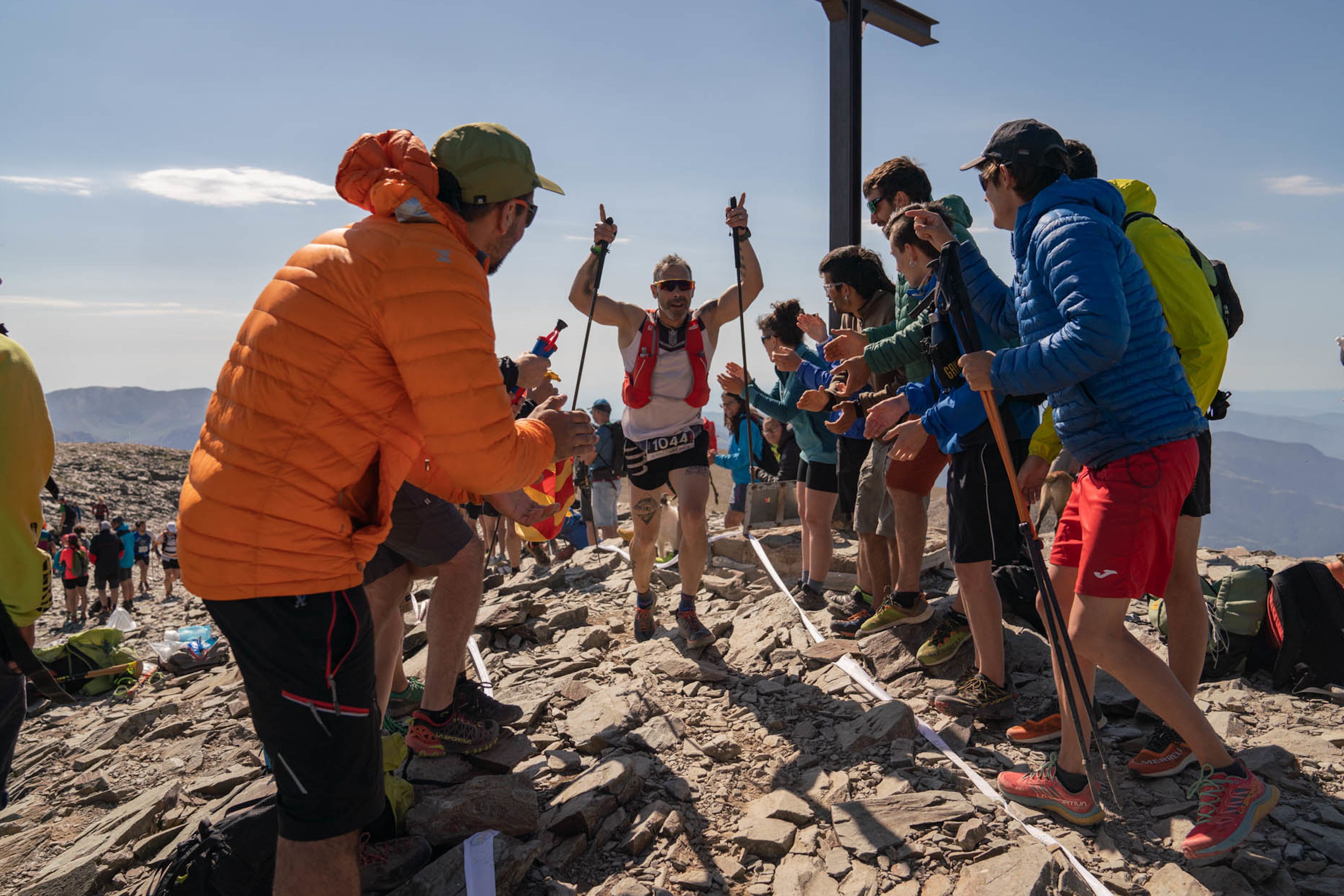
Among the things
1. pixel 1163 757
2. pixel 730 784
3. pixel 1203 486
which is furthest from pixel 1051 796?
pixel 1203 486

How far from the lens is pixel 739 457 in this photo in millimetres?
8812

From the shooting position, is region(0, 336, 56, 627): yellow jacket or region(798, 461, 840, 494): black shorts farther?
region(798, 461, 840, 494): black shorts

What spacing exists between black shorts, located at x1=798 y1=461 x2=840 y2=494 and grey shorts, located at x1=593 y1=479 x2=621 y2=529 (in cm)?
506

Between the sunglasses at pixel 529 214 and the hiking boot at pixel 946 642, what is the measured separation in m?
3.19

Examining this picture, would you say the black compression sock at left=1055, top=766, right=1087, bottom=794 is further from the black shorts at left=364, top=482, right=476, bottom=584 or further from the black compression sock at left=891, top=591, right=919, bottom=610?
the black shorts at left=364, top=482, right=476, bottom=584

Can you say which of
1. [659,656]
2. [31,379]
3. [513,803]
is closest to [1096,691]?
[659,656]

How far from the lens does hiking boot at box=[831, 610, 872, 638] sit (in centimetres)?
522

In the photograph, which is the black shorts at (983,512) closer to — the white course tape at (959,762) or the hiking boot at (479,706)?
the white course tape at (959,762)

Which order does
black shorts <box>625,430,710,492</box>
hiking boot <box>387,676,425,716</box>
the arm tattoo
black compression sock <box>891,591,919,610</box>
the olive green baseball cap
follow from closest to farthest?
the olive green baseball cap → hiking boot <box>387,676,425,716</box> → black compression sock <box>891,591,919,610</box> → black shorts <box>625,430,710,492</box> → the arm tattoo

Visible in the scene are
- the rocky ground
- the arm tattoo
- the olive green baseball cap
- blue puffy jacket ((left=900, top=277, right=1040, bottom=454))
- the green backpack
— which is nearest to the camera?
the olive green baseball cap

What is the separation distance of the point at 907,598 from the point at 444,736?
279cm

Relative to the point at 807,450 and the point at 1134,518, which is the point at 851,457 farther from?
the point at 1134,518

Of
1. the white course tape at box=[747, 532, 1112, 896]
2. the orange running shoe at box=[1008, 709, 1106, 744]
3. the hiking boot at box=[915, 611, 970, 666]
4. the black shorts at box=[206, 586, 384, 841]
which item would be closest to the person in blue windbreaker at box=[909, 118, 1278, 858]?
the white course tape at box=[747, 532, 1112, 896]

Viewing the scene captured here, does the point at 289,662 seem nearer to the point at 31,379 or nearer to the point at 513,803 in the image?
the point at 513,803
